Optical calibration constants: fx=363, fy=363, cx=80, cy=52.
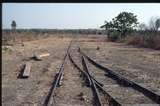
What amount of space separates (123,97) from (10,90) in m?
3.80

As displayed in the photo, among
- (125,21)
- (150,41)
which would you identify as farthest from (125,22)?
(150,41)

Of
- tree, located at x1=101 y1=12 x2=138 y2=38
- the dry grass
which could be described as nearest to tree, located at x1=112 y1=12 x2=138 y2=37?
tree, located at x1=101 y1=12 x2=138 y2=38

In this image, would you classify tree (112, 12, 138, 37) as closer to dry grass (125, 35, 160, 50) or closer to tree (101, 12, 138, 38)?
tree (101, 12, 138, 38)

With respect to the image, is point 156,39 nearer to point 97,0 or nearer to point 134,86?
point 134,86

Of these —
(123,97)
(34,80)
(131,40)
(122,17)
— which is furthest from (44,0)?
(122,17)

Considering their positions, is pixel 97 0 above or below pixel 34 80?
above

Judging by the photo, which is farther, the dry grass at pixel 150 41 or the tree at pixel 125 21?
the tree at pixel 125 21

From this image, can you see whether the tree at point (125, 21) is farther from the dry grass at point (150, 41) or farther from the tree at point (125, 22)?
the dry grass at point (150, 41)

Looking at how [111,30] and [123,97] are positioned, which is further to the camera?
[111,30]

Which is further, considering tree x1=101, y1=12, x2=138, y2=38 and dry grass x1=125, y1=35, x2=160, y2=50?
tree x1=101, y1=12, x2=138, y2=38

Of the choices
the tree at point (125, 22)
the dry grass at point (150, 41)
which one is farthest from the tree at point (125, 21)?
the dry grass at point (150, 41)

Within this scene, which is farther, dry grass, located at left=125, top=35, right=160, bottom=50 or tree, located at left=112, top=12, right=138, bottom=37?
tree, located at left=112, top=12, right=138, bottom=37

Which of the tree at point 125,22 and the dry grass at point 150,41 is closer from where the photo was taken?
the dry grass at point 150,41

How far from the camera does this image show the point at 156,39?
131 feet
